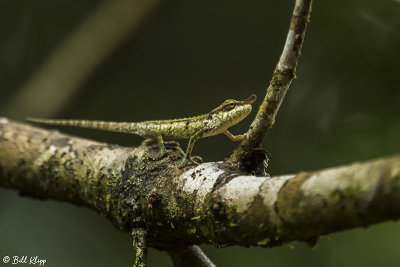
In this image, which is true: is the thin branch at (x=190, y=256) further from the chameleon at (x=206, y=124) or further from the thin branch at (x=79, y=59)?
Result: the thin branch at (x=79, y=59)

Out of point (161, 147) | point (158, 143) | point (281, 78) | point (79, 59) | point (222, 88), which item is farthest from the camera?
point (79, 59)

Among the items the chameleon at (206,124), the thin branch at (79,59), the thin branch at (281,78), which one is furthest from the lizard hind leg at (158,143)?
the thin branch at (79,59)

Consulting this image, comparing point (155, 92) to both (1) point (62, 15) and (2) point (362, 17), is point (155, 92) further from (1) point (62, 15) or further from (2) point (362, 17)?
(2) point (362, 17)

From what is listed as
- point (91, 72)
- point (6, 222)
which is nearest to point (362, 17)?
point (91, 72)

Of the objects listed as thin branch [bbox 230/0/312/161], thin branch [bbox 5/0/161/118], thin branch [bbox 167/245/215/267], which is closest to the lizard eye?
thin branch [bbox 230/0/312/161]

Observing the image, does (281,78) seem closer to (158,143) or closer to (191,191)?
(191,191)

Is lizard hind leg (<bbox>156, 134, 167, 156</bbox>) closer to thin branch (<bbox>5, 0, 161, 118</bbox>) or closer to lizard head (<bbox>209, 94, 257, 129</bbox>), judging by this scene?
lizard head (<bbox>209, 94, 257, 129</bbox>)

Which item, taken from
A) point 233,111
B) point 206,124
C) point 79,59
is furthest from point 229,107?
point 79,59
